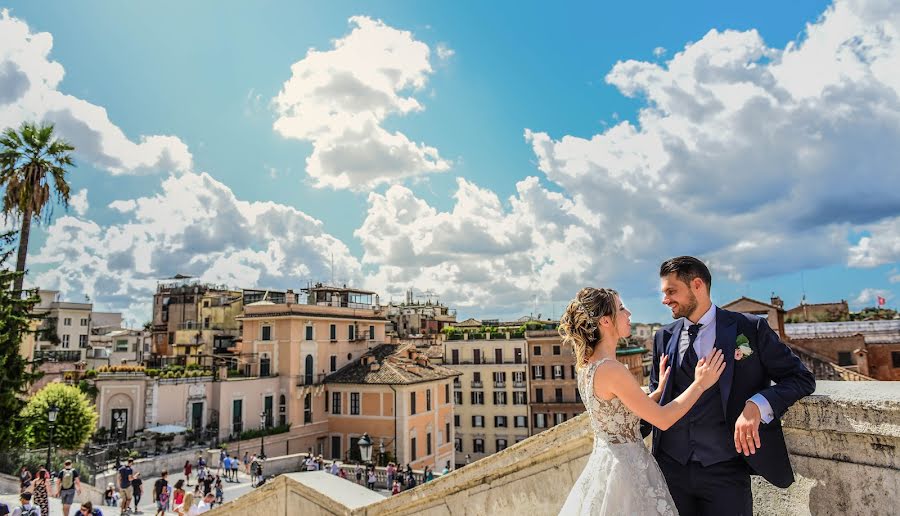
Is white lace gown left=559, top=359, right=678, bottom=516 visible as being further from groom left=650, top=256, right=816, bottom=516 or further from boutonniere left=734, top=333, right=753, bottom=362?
boutonniere left=734, top=333, right=753, bottom=362

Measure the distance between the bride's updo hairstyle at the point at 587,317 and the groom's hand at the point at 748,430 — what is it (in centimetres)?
80

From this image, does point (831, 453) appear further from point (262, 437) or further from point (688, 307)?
point (262, 437)

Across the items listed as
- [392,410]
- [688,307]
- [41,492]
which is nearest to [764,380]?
[688,307]

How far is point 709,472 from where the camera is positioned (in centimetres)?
299

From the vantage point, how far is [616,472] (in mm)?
3158

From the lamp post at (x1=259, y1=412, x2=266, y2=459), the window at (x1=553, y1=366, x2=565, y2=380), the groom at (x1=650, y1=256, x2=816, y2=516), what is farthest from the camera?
the window at (x1=553, y1=366, x2=565, y2=380)

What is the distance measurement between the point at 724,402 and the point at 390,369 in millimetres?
41073

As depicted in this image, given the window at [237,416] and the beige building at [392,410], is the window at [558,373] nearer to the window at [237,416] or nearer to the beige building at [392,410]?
the beige building at [392,410]

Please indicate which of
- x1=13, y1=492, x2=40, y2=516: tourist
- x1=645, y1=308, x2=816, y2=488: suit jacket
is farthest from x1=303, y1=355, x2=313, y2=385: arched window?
x1=645, y1=308, x2=816, y2=488: suit jacket

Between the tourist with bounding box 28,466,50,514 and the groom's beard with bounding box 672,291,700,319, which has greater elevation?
the groom's beard with bounding box 672,291,700,319

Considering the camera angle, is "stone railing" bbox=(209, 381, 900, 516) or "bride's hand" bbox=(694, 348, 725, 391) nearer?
"bride's hand" bbox=(694, 348, 725, 391)

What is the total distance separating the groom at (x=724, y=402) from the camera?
9.34 feet

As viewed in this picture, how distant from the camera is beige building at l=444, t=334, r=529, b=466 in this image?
56.1m

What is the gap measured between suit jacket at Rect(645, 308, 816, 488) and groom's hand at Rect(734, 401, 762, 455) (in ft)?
0.31
